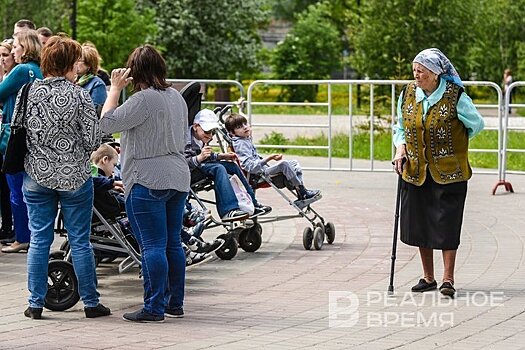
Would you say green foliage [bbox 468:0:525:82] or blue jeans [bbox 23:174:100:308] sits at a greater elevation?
green foliage [bbox 468:0:525:82]

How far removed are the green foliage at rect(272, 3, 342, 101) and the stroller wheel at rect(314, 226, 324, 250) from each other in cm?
3678

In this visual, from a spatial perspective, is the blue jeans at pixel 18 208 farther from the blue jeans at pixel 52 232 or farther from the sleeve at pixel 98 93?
the blue jeans at pixel 52 232

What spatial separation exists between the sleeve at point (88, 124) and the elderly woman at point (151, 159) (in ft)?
0.56

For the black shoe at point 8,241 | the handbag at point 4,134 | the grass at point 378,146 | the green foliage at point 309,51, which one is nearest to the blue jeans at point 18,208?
the black shoe at point 8,241

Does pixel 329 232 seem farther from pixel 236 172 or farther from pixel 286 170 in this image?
pixel 236 172


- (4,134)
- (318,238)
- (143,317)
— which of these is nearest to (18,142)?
(143,317)

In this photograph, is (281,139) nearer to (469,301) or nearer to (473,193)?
(473,193)

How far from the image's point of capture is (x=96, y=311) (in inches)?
341

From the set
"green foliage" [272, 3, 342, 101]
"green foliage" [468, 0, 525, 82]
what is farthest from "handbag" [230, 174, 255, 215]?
"green foliage" [272, 3, 342, 101]

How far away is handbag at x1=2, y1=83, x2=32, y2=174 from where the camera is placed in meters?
8.56

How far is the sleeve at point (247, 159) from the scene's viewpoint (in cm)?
1158

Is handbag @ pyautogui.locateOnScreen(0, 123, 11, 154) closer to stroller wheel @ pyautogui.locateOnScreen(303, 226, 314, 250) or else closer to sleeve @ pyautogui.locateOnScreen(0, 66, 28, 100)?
sleeve @ pyautogui.locateOnScreen(0, 66, 28, 100)

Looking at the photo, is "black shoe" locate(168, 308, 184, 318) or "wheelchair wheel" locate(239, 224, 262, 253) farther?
"wheelchair wheel" locate(239, 224, 262, 253)

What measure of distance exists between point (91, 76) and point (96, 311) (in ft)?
10.7
